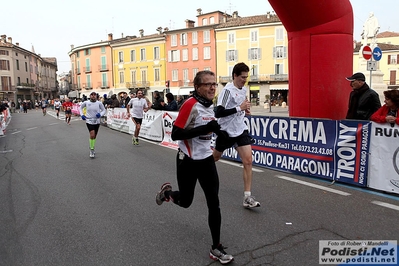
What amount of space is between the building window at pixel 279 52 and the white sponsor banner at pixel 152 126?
4187cm

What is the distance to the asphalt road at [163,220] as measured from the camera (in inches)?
135

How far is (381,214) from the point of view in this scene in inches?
172

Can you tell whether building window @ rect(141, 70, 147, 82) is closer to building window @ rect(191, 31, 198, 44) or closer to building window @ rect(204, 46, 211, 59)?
building window @ rect(191, 31, 198, 44)

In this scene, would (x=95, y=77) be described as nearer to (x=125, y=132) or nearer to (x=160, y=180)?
(x=125, y=132)

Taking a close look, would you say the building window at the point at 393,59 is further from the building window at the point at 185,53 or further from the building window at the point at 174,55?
the building window at the point at 174,55

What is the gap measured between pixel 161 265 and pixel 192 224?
1042mm

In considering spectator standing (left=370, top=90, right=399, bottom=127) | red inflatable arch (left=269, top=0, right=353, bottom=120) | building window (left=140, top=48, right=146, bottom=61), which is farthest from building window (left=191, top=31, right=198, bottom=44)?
spectator standing (left=370, top=90, right=399, bottom=127)

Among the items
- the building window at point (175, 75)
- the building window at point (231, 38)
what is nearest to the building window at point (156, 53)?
the building window at point (175, 75)

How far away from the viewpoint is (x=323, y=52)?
694 centimetres

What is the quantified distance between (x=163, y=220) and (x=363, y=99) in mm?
4314

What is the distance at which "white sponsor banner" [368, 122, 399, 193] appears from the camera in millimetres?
5184

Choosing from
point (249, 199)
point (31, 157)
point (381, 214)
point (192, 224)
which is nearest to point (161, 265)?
point (192, 224)

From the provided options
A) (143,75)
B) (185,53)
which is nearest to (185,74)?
(185,53)

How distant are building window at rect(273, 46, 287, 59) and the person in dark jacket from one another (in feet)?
154
